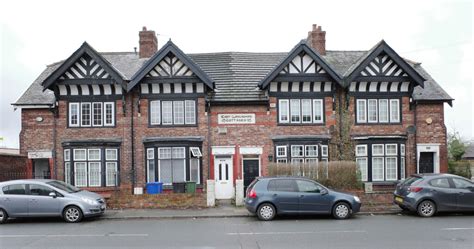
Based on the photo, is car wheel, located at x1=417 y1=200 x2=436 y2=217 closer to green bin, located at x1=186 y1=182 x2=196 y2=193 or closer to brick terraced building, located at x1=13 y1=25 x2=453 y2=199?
brick terraced building, located at x1=13 y1=25 x2=453 y2=199

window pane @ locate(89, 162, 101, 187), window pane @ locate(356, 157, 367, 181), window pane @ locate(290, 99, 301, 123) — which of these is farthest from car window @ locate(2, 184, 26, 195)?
window pane @ locate(356, 157, 367, 181)

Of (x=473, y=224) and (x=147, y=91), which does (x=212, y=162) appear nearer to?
(x=147, y=91)

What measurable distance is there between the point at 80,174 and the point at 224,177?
707cm

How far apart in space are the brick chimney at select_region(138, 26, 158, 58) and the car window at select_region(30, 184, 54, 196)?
1092cm

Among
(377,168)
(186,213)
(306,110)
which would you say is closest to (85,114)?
(186,213)

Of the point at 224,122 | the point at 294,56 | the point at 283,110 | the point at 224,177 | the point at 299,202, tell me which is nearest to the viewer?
the point at 299,202

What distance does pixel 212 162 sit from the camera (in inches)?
844

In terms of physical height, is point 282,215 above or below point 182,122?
below

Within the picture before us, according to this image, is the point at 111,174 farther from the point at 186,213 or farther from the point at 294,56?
the point at 294,56

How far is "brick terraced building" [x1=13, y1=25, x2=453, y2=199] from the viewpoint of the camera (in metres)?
21.2

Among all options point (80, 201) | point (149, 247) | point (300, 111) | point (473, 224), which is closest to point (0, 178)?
point (80, 201)

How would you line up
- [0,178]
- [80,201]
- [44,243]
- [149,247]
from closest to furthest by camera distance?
[149,247]
[44,243]
[80,201]
[0,178]

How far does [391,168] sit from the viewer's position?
71.9ft

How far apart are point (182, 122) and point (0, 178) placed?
29.3 feet
